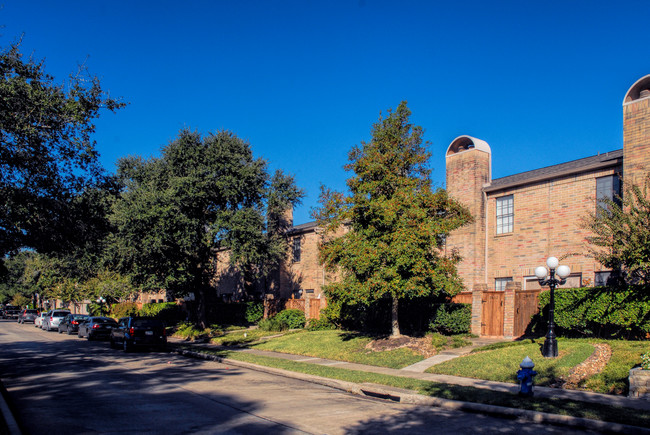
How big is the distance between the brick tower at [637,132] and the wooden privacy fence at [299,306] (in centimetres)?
1711

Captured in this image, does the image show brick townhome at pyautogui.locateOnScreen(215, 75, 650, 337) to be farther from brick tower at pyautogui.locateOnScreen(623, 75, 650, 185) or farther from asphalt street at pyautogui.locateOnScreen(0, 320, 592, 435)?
asphalt street at pyautogui.locateOnScreen(0, 320, 592, 435)

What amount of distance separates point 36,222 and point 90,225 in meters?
1.98

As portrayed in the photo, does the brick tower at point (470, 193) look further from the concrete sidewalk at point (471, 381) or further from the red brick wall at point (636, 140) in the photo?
the red brick wall at point (636, 140)

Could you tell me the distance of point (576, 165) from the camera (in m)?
23.0

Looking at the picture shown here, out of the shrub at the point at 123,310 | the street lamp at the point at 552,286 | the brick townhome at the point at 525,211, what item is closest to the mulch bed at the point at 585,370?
the street lamp at the point at 552,286

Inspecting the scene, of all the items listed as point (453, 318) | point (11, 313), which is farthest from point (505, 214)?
point (11, 313)

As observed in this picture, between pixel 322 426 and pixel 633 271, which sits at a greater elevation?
pixel 633 271

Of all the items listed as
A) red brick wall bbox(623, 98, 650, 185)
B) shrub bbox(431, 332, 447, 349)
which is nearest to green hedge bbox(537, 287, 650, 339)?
shrub bbox(431, 332, 447, 349)

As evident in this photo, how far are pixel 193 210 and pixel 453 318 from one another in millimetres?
16606

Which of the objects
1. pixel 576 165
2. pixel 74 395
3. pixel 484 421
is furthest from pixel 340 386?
pixel 576 165

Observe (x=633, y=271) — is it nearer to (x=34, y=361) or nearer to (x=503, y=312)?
(x=503, y=312)

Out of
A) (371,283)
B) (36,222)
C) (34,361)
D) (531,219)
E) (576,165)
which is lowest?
(34,361)

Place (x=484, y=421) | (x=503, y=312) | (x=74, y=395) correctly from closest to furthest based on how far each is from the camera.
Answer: (x=484, y=421), (x=74, y=395), (x=503, y=312)

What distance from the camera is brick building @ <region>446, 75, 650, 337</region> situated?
20266mm
